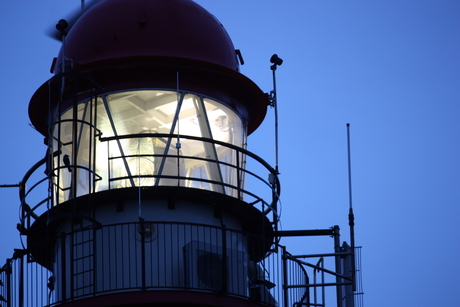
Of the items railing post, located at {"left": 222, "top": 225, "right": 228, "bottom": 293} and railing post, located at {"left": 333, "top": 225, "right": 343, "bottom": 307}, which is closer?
railing post, located at {"left": 222, "top": 225, "right": 228, "bottom": 293}

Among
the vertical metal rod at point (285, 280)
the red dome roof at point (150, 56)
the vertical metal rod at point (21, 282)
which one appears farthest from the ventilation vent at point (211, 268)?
the red dome roof at point (150, 56)

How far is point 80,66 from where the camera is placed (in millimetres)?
22234

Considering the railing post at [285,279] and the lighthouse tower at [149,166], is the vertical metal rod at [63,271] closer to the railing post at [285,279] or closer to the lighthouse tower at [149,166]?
the lighthouse tower at [149,166]

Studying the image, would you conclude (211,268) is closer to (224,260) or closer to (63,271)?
(224,260)

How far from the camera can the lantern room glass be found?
2105 centimetres

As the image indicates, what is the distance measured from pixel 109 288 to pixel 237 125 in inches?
208

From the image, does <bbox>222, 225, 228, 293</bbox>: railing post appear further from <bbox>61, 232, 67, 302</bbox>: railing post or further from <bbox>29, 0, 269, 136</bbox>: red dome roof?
<bbox>29, 0, 269, 136</bbox>: red dome roof

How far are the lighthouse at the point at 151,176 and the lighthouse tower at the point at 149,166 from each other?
3cm

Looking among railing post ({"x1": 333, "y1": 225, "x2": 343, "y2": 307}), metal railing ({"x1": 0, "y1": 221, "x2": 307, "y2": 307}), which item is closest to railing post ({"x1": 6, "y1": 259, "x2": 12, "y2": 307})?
metal railing ({"x1": 0, "y1": 221, "x2": 307, "y2": 307})

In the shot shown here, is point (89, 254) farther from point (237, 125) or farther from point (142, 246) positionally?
point (237, 125)

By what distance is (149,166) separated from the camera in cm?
2114

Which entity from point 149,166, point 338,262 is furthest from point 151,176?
point 338,262

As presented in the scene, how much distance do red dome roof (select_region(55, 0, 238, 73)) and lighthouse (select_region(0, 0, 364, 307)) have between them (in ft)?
0.09

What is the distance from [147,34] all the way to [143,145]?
9.03 feet
